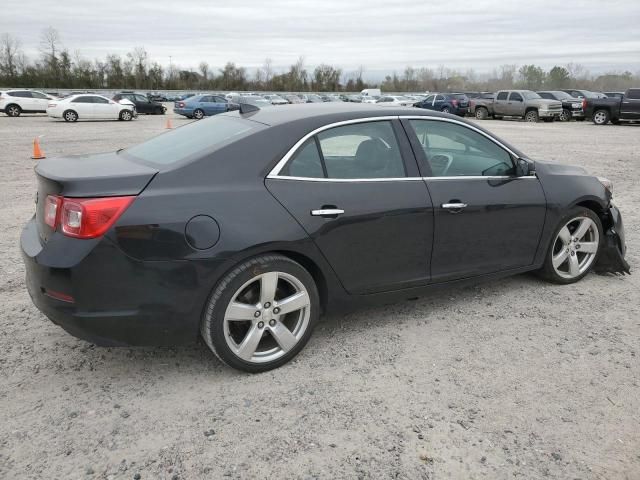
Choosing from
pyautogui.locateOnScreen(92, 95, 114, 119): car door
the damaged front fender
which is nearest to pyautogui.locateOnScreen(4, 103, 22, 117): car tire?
pyautogui.locateOnScreen(92, 95, 114, 119): car door

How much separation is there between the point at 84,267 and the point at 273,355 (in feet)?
4.02

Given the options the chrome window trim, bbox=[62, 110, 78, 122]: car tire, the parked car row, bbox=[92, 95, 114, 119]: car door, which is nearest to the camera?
the chrome window trim

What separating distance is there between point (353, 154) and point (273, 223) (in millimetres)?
884

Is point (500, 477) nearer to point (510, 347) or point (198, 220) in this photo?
point (510, 347)

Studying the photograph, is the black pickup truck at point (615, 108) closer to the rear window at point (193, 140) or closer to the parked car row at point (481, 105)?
the parked car row at point (481, 105)

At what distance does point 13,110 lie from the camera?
31766 millimetres

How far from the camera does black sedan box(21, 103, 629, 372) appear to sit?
2.90m

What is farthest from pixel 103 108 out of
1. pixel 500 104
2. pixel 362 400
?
pixel 362 400

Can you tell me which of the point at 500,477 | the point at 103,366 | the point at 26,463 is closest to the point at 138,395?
the point at 103,366

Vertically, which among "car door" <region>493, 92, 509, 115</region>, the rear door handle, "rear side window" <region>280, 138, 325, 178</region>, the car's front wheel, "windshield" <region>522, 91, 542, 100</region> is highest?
"windshield" <region>522, 91, 542, 100</region>

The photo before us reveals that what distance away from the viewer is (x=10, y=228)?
6477 millimetres

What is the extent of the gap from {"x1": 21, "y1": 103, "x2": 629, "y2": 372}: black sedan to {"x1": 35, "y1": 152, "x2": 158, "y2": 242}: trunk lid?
0.03 ft

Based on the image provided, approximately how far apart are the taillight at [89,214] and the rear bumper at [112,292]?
0.06 m

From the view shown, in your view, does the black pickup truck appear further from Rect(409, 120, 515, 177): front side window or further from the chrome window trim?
Rect(409, 120, 515, 177): front side window
